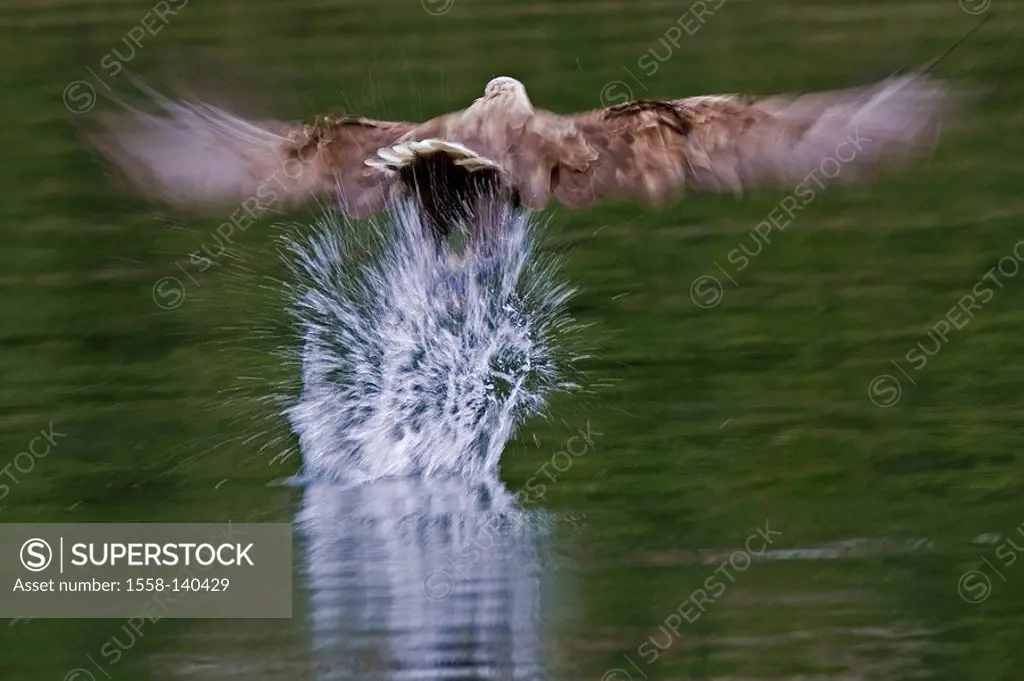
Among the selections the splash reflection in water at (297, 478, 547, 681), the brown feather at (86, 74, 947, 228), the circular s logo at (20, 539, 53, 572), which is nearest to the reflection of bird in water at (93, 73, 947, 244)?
the brown feather at (86, 74, 947, 228)

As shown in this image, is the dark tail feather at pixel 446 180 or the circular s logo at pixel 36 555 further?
the circular s logo at pixel 36 555

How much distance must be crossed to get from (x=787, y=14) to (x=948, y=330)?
1.72 feet

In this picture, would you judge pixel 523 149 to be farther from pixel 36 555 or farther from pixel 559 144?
pixel 36 555

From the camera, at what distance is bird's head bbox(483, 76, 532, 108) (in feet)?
5.87

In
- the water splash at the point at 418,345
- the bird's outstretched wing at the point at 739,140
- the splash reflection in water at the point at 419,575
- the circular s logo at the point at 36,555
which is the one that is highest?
the bird's outstretched wing at the point at 739,140

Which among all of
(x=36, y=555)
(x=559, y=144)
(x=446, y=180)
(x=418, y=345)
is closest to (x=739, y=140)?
(x=559, y=144)

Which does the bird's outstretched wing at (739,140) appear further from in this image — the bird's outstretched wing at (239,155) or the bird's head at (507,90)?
the bird's outstretched wing at (239,155)

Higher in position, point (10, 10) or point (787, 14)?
point (10, 10)

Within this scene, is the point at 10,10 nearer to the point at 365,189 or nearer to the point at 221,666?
the point at 365,189

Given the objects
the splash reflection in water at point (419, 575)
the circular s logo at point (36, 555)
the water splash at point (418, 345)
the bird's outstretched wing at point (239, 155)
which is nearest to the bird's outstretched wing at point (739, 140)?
the water splash at point (418, 345)

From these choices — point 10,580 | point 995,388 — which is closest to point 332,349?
point 10,580

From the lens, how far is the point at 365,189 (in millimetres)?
1807

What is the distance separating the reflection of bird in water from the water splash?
0.19 ft

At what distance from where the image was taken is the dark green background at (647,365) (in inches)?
71.3
